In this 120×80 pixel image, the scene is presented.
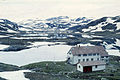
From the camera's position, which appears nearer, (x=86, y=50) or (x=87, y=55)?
(x=87, y=55)

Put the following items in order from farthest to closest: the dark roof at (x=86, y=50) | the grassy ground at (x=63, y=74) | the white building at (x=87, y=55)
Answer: the dark roof at (x=86, y=50), the white building at (x=87, y=55), the grassy ground at (x=63, y=74)

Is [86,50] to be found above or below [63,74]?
above

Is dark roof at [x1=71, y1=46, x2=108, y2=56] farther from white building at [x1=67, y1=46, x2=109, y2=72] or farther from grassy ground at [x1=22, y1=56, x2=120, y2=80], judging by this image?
grassy ground at [x1=22, y1=56, x2=120, y2=80]

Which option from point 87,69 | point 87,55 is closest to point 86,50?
point 87,55

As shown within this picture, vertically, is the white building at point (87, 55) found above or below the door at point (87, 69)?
above

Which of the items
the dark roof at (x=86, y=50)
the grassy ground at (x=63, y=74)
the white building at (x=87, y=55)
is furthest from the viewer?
the dark roof at (x=86, y=50)

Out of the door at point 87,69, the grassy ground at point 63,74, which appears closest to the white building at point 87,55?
the door at point 87,69

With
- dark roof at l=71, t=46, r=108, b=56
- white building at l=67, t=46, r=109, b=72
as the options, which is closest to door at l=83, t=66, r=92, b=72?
white building at l=67, t=46, r=109, b=72

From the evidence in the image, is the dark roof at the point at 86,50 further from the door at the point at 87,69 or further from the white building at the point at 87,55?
the door at the point at 87,69

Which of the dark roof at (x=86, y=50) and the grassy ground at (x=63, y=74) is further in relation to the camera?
the dark roof at (x=86, y=50)

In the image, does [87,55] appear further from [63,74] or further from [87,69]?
[63,74]

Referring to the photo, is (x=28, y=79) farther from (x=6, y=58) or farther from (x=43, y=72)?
(x=6, y=58)

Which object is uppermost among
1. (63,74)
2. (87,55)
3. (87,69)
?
(87,55)

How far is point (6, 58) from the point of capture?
67.5 metres
